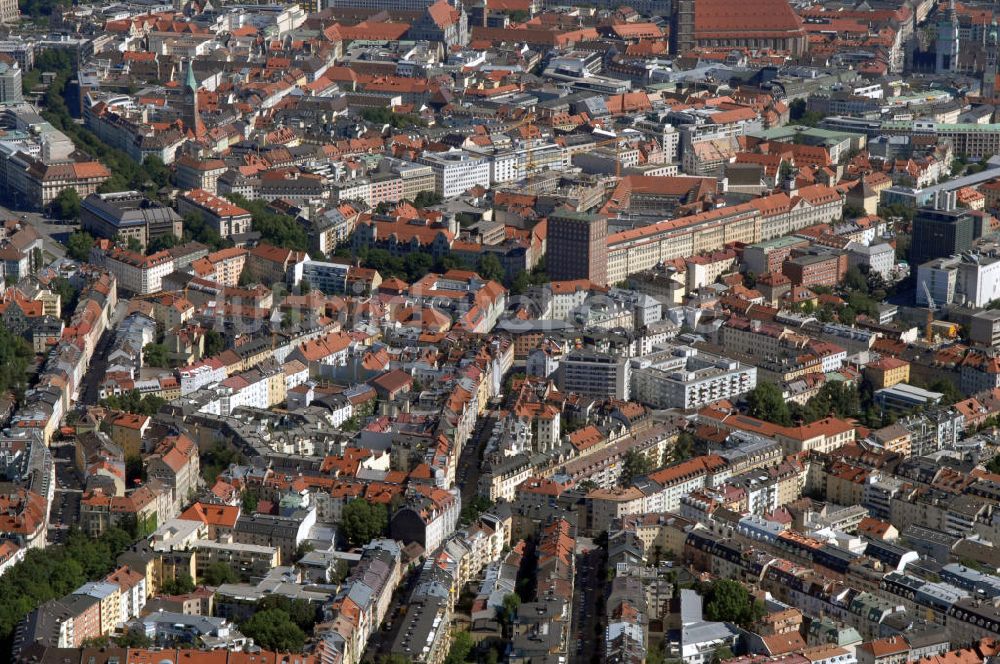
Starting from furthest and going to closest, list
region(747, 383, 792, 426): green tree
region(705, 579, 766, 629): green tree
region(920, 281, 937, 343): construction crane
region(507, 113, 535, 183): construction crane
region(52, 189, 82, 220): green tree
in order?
region(507, 113, 535, 183): construction crane, region(52, 189, 82, 220): green tree, region(920, 281, 937, 343): construction crane, region(747, 383, 792, 426): green tree, region(705, 579, 766, 629): green tree

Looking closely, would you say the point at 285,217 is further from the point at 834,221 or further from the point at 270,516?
the point at 270,516

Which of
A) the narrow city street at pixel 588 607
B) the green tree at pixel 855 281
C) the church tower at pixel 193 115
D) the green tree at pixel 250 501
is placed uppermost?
the church tower at pixel 193 115

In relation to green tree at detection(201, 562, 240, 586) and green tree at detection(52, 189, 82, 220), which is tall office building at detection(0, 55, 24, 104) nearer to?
green tree at detection(52, 189, 82, 220)

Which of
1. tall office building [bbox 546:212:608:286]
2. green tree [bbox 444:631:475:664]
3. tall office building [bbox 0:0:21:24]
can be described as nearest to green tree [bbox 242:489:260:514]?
green tree [bbox 444:631:475:664]

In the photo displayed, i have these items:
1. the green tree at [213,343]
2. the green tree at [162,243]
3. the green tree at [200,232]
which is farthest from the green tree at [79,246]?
the green tree at [213,343]

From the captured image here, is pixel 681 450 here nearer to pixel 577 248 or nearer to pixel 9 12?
pixel 577 248

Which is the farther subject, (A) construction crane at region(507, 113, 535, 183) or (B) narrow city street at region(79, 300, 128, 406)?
(A) construction crane at region(507, 113, 535, 183)

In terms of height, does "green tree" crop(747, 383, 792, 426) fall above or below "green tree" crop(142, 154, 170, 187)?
below

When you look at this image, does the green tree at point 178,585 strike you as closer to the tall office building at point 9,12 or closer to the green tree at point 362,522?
the green tree at point 362,522
